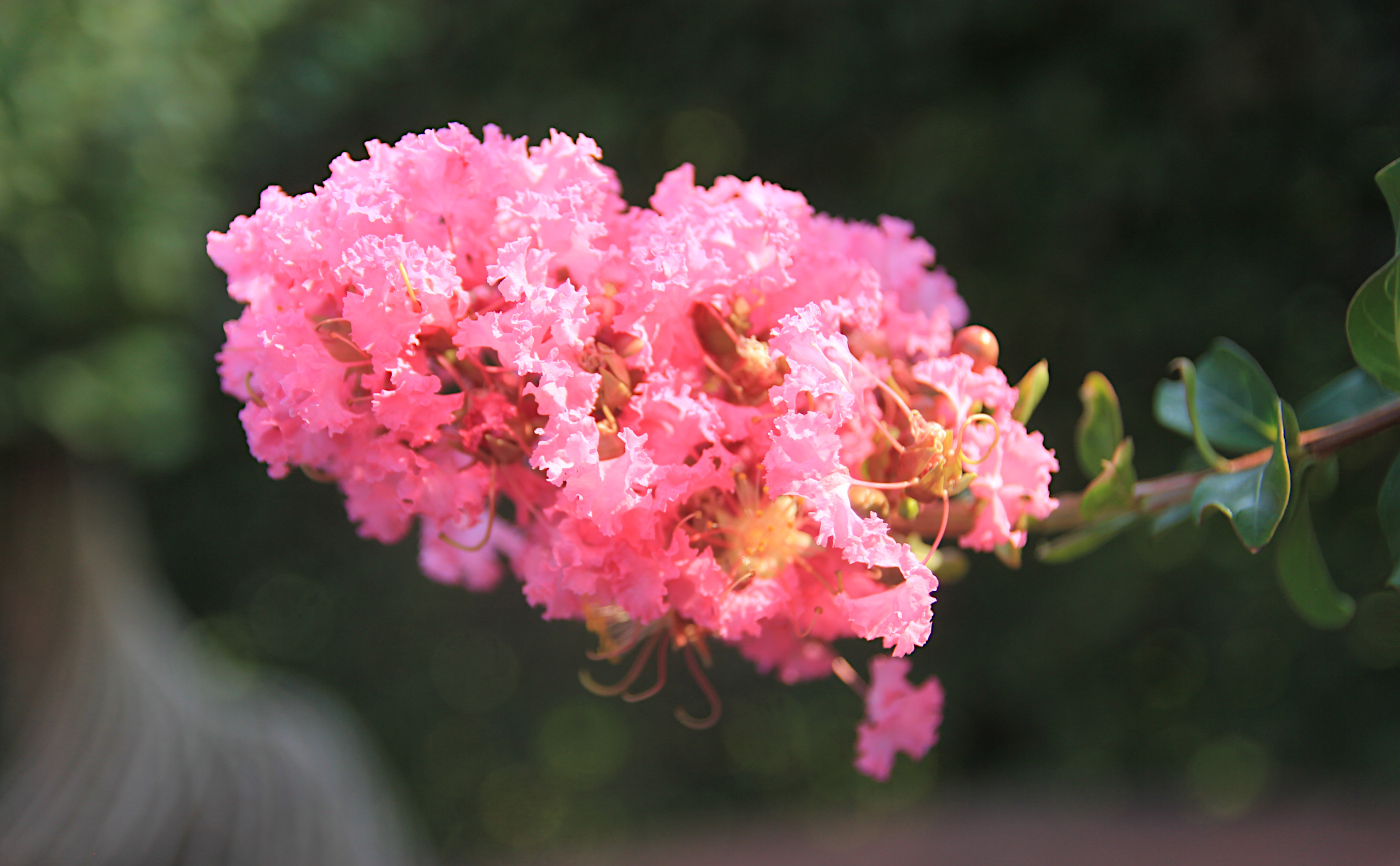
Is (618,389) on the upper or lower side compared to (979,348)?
lower

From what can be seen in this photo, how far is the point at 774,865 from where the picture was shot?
3.55 meters

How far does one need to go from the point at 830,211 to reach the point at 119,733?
232 cm

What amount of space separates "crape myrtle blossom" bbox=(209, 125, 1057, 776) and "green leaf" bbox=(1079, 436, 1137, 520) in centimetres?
10

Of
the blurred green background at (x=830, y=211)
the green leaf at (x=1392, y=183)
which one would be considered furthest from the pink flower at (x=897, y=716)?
the blurred green background at (x=830, y=211)

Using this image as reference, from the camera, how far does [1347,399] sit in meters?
1.05

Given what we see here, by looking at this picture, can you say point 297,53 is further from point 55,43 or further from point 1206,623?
point 1206,623

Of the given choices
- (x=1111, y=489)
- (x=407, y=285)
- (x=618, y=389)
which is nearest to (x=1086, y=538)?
(x=1111, y=489)

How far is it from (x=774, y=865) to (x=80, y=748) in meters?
2.42

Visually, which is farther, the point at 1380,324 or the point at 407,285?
the point at 1380,324

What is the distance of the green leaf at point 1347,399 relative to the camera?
40.7 inches

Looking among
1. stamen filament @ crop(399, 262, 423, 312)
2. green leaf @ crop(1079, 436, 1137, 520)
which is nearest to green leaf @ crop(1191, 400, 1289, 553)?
green leaf @ crop(1079, 436, 1137, 520)

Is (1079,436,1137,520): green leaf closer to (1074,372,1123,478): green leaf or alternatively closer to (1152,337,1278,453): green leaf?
(1074,372,1123,478): green leaf

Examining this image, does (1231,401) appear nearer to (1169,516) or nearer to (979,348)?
(1169,516)

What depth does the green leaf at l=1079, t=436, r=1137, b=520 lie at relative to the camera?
843 mm
